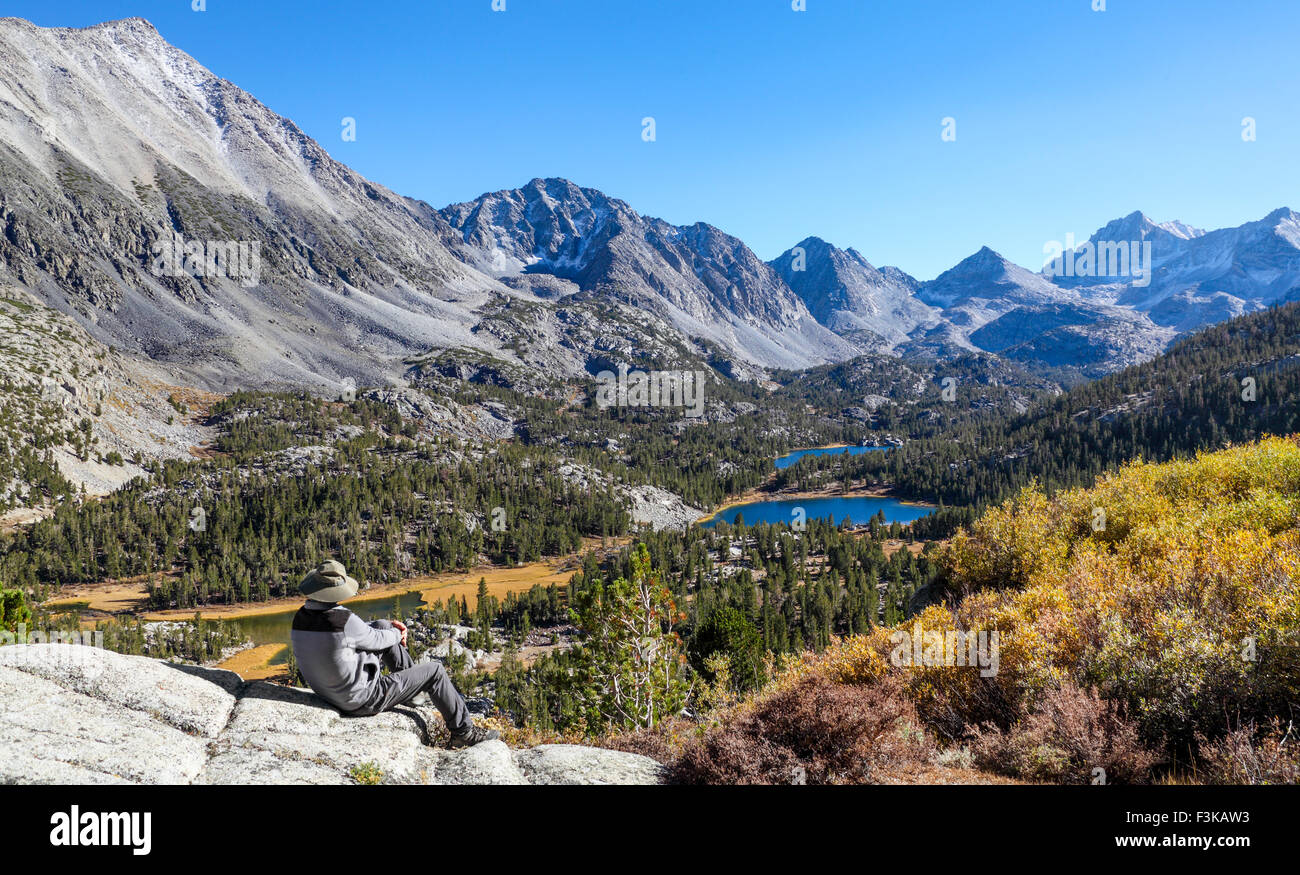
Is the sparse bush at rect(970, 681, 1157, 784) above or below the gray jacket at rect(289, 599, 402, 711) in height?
below

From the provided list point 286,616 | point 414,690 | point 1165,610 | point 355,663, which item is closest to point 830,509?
point 286,616

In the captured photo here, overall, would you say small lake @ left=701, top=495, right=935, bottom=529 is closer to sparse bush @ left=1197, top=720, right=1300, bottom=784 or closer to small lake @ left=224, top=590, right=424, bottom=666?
small lake @ left=224, top=590, right=424, bottom=666

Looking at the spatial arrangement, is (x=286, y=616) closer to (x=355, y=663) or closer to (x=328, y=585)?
(x=355, y=663)

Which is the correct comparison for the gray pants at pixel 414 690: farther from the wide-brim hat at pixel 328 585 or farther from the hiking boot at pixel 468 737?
the wide-brim hat at pixel 328 585

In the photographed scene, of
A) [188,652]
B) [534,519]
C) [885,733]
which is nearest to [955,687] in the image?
[885,733]

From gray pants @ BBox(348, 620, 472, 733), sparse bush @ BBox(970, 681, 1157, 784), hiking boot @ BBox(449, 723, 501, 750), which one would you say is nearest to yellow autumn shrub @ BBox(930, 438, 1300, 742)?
sparse bush @ BBox(970, 681, 1157, 784)

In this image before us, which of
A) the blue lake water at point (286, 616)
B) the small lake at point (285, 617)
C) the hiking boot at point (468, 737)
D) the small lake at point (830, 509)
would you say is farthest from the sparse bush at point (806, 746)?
the small lake at point (830, 509)
